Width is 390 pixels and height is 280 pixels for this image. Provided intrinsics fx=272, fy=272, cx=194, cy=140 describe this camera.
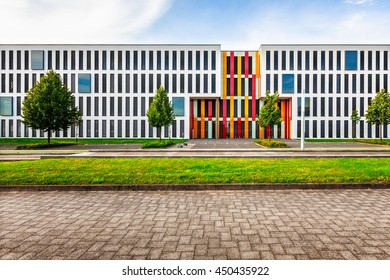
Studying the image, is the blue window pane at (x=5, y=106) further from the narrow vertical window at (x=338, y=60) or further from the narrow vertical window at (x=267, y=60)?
the narrow vertical window at (x=338, y=60)

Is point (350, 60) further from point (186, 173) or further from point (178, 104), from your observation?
point (186, 173)

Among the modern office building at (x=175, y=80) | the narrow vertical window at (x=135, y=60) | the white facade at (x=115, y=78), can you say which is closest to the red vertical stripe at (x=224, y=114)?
the modern office building at (x=175, y=80)

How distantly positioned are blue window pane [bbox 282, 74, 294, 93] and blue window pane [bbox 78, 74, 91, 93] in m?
34.7

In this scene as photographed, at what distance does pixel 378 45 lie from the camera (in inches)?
1854

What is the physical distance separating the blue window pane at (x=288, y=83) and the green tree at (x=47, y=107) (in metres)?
35.6

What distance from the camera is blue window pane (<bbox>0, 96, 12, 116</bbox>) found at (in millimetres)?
48188

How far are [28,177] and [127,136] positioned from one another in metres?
40.1

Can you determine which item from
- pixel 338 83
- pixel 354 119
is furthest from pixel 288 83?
pixel 354 119

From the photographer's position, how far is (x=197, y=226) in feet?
17.0

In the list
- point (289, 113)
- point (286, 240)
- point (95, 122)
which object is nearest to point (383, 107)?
point (289, 113)

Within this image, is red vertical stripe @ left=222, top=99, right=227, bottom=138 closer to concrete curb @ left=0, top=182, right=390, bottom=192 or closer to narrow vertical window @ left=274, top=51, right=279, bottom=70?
narrow vertical window @ left=274, top=51, right=279, bottom=70

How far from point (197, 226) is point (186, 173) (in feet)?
15.5

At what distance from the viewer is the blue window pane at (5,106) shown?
48.2 m

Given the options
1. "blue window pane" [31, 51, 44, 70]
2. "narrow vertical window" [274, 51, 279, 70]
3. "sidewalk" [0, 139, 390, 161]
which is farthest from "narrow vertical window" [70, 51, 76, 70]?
"narrow vertical window" [274, 51, 279, 70]
